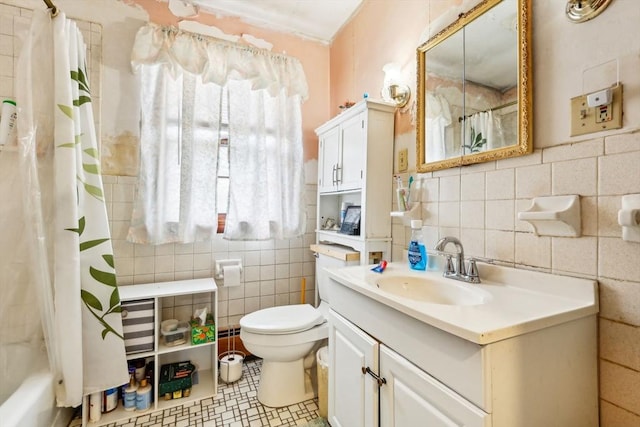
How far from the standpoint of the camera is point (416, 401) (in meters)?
0.82

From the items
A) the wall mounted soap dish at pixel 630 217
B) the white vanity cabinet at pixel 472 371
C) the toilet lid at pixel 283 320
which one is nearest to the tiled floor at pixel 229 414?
the toilet lid at pixel 283 320

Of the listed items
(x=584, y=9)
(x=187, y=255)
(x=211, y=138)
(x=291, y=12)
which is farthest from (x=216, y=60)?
(x=584, y=9)

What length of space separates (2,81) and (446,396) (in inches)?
101

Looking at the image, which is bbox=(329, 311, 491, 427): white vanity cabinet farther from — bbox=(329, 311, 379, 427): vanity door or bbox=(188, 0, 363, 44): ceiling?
bbox=(188, 0, 363, 44): ceiling

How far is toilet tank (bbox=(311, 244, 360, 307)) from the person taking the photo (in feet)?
Result: 5.49

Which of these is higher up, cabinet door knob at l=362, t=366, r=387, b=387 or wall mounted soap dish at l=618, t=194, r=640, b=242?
wall mounted soap dish at l=618, t=194, r=640, b=242

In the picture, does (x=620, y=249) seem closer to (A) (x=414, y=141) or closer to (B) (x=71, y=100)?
(A) (x=414, y=141)

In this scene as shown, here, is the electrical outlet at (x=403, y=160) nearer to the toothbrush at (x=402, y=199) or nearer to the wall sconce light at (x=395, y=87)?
the toothbrush at (x=402, y=199)

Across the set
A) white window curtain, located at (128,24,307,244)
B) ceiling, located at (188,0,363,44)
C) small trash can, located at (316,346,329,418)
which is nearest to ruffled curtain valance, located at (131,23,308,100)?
white window curtain, located at (128,24,307,244)

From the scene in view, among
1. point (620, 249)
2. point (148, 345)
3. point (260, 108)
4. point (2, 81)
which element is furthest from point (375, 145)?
point (2, 81)

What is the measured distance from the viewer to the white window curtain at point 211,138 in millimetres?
1783

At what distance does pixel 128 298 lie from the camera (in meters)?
1.54

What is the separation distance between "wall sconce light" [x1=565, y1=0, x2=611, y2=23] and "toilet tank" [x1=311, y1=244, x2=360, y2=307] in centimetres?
129

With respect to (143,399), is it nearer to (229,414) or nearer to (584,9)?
(229,414)
